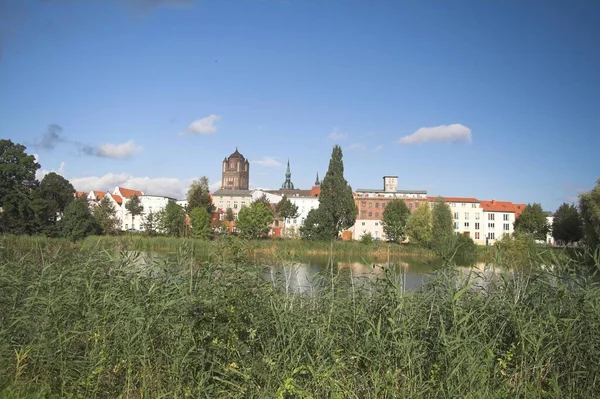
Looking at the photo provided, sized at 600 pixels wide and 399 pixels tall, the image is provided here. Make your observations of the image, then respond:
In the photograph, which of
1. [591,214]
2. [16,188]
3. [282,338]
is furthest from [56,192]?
[282,338]

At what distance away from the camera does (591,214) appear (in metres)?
43.4

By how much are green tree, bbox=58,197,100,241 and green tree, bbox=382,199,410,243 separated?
1759 inches

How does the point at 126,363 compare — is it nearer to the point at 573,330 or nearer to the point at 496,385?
the point at 496,385

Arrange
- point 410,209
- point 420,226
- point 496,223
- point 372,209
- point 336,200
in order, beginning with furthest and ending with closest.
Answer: point 496,223 < point 372,209 < point 410,209 < point 420,226 < point 336,200

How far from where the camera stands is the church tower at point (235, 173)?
18200 centimetres

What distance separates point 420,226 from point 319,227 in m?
14.4

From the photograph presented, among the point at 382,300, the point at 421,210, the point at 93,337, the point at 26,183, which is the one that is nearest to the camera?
the point at 93,337

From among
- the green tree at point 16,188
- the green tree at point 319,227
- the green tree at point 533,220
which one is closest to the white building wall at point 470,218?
the green tree at point 533,220

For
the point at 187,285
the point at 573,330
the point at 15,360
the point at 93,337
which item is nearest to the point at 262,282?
the point at 187,285

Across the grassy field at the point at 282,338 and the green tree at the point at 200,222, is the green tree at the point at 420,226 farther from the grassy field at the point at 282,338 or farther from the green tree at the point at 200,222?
the grassy field at the point at 282,338

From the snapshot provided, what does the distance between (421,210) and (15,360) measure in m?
66.3

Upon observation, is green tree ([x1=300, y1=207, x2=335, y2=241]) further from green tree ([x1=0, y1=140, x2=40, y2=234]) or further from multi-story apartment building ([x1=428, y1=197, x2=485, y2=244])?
multi-story apartment building ([x1=428, y1=197, x2=485, y2=244])

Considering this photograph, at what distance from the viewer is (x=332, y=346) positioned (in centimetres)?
574

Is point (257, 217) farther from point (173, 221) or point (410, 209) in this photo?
point (410, 209)
